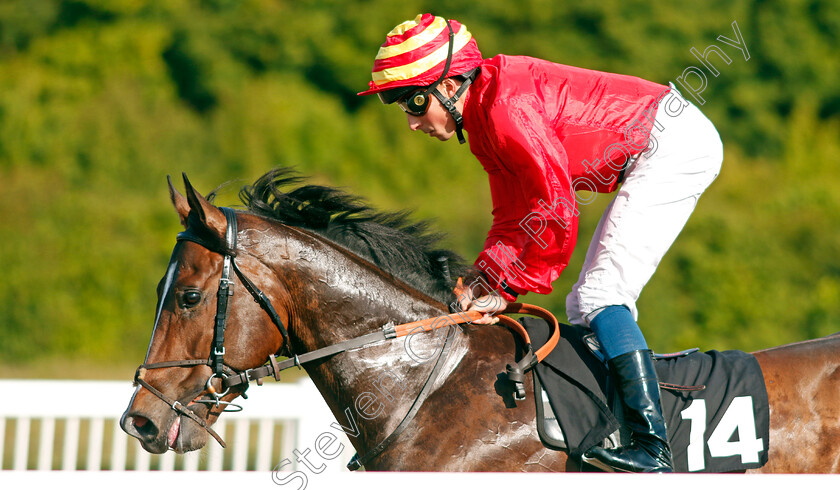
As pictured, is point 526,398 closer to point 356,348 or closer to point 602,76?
point 356,348

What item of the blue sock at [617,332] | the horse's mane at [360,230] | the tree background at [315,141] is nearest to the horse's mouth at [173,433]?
the horse's mane at [360,230]

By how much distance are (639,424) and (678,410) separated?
0.19 meters

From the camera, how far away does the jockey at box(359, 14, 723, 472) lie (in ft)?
8.68

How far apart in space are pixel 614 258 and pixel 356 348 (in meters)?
0.90

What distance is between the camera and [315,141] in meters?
16.4

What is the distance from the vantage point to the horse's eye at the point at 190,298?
8.52ft

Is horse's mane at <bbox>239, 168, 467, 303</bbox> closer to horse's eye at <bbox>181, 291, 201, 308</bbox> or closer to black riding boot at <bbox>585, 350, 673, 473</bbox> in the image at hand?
horse's eye at <bbox>181, 291, 201, 308</bbox>

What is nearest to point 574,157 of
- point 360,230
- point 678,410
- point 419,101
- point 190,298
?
point 419,101

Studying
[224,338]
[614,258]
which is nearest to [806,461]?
[614,258]

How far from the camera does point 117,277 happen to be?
9.75 m

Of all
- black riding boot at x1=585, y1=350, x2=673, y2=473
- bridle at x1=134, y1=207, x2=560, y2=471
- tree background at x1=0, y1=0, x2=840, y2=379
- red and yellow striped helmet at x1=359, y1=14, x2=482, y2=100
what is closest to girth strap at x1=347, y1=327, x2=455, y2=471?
bridle at x1=134, y1=207, x2=560, y2=471

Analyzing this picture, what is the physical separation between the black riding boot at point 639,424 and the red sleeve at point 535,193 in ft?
1.23

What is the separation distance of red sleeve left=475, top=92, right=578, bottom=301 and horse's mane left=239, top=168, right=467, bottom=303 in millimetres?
212

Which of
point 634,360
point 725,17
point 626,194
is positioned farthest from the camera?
point 725,17
